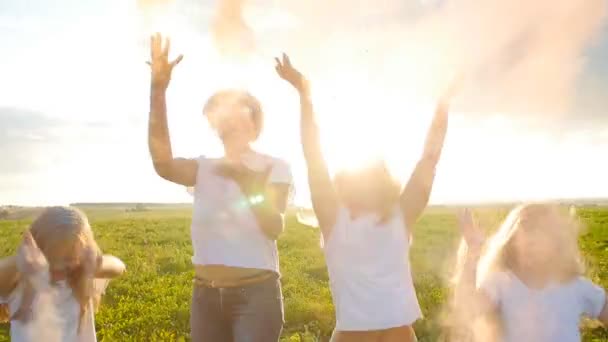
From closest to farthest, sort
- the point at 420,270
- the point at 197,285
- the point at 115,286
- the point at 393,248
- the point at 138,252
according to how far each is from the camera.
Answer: the point at 393,248 < the point at 197,285 < the point at 115,286 < the point at 420,270 < the point at 138,252

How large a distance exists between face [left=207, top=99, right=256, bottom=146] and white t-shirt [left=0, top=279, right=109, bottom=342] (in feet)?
4.48

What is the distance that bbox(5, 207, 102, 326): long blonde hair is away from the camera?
13.9ft

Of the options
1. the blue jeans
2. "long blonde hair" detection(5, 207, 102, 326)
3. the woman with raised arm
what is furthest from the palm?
"long blonde hair" detection(5, 207, 102, 326)

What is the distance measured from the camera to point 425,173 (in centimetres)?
420

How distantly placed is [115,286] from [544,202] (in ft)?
35.4

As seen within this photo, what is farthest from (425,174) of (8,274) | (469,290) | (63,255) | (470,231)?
(8,274)

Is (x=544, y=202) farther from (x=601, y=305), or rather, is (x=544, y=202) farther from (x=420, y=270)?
(x=420, y=270)

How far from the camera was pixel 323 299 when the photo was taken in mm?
11789

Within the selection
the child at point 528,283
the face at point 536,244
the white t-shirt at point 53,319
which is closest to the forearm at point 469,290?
the child at point 528,283

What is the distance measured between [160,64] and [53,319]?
168 cm

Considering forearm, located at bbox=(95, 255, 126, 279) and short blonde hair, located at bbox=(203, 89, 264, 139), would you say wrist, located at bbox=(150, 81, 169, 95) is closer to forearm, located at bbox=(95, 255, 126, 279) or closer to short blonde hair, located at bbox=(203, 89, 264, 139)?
short blonde hair, located at bbox=(203, 89, 264, 139)

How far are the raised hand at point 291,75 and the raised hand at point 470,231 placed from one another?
1.27 meters

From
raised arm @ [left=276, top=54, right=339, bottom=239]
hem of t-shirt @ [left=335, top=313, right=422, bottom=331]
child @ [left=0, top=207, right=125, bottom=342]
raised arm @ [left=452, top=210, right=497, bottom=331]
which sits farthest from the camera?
raised arm @ [left=452, top=210, right=497, bottom=331]

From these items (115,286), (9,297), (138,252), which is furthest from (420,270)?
(9,297)
